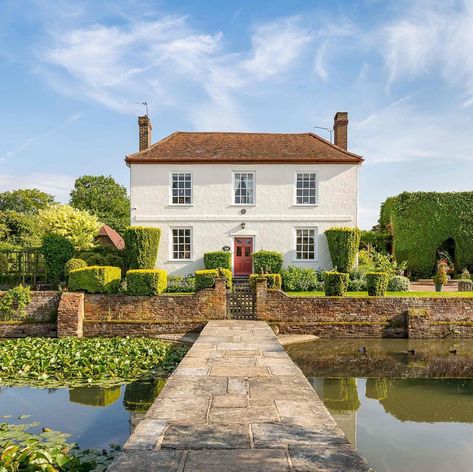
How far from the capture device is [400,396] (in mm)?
8992

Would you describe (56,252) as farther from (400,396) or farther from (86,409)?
(400,396)

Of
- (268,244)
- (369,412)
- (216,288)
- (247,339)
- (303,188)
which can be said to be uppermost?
(303,188)

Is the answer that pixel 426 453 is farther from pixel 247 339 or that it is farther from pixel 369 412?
pixel 247 339

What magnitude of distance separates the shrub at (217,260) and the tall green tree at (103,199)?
30.5 meters

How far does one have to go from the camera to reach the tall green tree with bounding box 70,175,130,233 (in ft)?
168

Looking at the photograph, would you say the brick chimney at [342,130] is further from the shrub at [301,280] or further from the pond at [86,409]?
the pond at [86,409]

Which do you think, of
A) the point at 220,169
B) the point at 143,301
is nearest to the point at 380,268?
the point at 220,169

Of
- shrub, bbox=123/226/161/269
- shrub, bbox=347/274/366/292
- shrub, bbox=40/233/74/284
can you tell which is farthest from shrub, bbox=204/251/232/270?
shrub, bbox=40/233/74/284

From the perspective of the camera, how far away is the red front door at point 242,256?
22703mm

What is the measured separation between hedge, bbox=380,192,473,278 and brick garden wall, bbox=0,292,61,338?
65.7ft

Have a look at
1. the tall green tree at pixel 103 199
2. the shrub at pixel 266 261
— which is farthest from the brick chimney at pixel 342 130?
the tall green tree at pixel 103 199

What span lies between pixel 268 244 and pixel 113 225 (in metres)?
31.6

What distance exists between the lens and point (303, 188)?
22.9 metres

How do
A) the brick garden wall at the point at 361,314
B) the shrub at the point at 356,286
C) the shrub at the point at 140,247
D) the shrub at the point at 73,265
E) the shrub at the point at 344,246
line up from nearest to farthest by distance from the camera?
the brick garden wall at the point at 361,314
the shrub at the point at 73,265
the shrub at the point at 356,286
the shrub at the point at 140,247
the shrub at the point at 344,246
